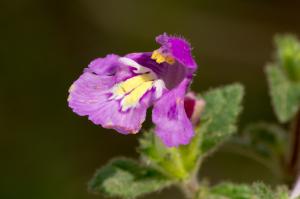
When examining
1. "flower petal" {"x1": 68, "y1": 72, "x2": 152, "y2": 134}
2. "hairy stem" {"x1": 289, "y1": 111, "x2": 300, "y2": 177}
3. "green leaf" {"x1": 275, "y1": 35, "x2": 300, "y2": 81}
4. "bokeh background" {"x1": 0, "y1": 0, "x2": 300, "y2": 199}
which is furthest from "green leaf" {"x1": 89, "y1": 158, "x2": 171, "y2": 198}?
"bokeh background" {"x1": 0, "y1": 0, "x2": 300, "y2": 199}

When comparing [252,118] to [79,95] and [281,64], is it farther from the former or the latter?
[79,95]

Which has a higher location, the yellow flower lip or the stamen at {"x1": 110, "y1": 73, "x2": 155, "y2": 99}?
the yellow flower lip

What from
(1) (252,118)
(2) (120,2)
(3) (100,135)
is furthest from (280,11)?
(3) (100,135)

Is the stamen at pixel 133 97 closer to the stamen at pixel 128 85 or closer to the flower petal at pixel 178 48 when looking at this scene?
the stamen at pixel 128 85

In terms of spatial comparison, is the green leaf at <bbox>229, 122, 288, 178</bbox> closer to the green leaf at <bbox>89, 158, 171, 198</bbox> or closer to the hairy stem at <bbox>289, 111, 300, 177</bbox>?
the hairy stem at <bbox>289, 111, 300, 177</bbox>

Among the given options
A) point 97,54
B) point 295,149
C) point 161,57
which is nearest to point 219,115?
point 295,149
